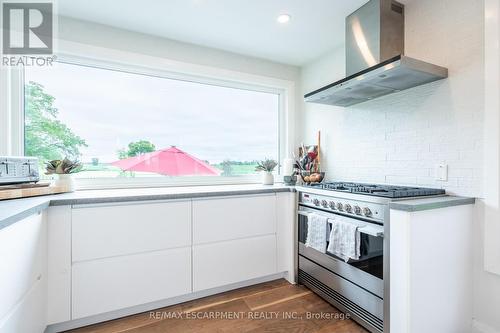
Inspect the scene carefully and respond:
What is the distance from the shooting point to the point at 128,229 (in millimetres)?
1725

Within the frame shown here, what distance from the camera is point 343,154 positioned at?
8.11ft

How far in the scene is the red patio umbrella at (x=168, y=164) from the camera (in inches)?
91.2

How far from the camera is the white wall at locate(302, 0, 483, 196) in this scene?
1490mm

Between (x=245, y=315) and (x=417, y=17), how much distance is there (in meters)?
2.57

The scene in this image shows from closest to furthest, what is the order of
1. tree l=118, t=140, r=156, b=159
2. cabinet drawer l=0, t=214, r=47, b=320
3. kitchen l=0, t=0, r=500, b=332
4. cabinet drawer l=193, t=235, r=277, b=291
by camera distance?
1. cabinet drawer l=0, t=214, r=47, b=320
2. kitchen l=0, t=0, r=500, b=332
3. cabinet drawer l=193, t=235, r=277, b=291
4. tree l=118, t=140, r=156, b=159

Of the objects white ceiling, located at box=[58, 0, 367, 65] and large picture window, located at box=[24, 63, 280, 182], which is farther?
large picture window, located at box=[24, 63, 280, 182]

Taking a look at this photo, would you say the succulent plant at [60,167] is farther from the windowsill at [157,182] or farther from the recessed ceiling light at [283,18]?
the recessed ceiling light at [283,18]

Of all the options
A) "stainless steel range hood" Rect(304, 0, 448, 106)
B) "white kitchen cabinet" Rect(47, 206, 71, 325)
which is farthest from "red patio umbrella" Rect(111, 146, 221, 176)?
"stainless steel range hood" Rect(304, 0, 448, 106)

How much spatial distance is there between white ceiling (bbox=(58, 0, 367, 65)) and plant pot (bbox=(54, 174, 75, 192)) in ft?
4.34

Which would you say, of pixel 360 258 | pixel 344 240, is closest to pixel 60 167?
pixel 344 240

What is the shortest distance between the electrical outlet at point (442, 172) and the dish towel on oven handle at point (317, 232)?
806mm

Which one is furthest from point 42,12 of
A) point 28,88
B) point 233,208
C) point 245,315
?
point 245,315

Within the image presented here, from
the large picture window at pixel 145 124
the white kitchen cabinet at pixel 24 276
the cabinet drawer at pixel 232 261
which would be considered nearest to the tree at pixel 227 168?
the large picture window at pixel 145 124

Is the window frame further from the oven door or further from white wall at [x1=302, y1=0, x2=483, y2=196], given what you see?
the oven door
